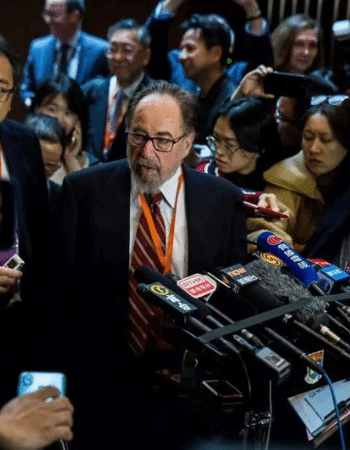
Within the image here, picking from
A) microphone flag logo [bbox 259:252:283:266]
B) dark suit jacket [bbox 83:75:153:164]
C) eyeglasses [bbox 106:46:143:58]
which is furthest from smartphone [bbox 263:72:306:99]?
microphone flag logo [bbox 259:252:283:266]

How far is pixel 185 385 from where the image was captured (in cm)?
153

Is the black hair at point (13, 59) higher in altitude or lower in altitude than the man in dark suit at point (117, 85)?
higher

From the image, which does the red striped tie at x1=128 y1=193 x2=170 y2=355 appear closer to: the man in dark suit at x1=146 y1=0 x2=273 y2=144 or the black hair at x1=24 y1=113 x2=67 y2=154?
the black hair at x1=24 y1=113 x2=67 y2=154

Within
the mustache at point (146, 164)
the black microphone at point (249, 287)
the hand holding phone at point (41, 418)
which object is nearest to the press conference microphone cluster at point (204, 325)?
the black microphone at point (249, 287)

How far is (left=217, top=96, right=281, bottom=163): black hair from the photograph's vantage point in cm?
272

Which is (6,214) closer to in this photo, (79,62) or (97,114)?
(97,114)

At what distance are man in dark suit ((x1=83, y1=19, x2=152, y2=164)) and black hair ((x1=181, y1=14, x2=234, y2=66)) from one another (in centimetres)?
27

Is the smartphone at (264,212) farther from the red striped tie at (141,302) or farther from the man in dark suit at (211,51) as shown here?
the man in dark suit at (211,51)

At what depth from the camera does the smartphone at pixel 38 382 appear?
1564mm

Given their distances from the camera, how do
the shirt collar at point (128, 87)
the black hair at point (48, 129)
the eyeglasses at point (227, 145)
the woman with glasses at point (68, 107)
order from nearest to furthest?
the eyeglasses at point (227, 145)
the black hair at point (48, 129)
the woman with glasses at point (68, 107)
the shirt collar at point (128, 87)

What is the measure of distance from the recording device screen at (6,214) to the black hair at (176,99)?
0.55m

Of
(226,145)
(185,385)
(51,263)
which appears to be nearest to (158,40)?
(226,145)

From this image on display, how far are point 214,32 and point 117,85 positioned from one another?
528 millimetres

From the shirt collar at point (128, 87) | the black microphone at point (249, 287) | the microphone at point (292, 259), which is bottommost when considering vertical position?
the microphone at point (292, 259)
